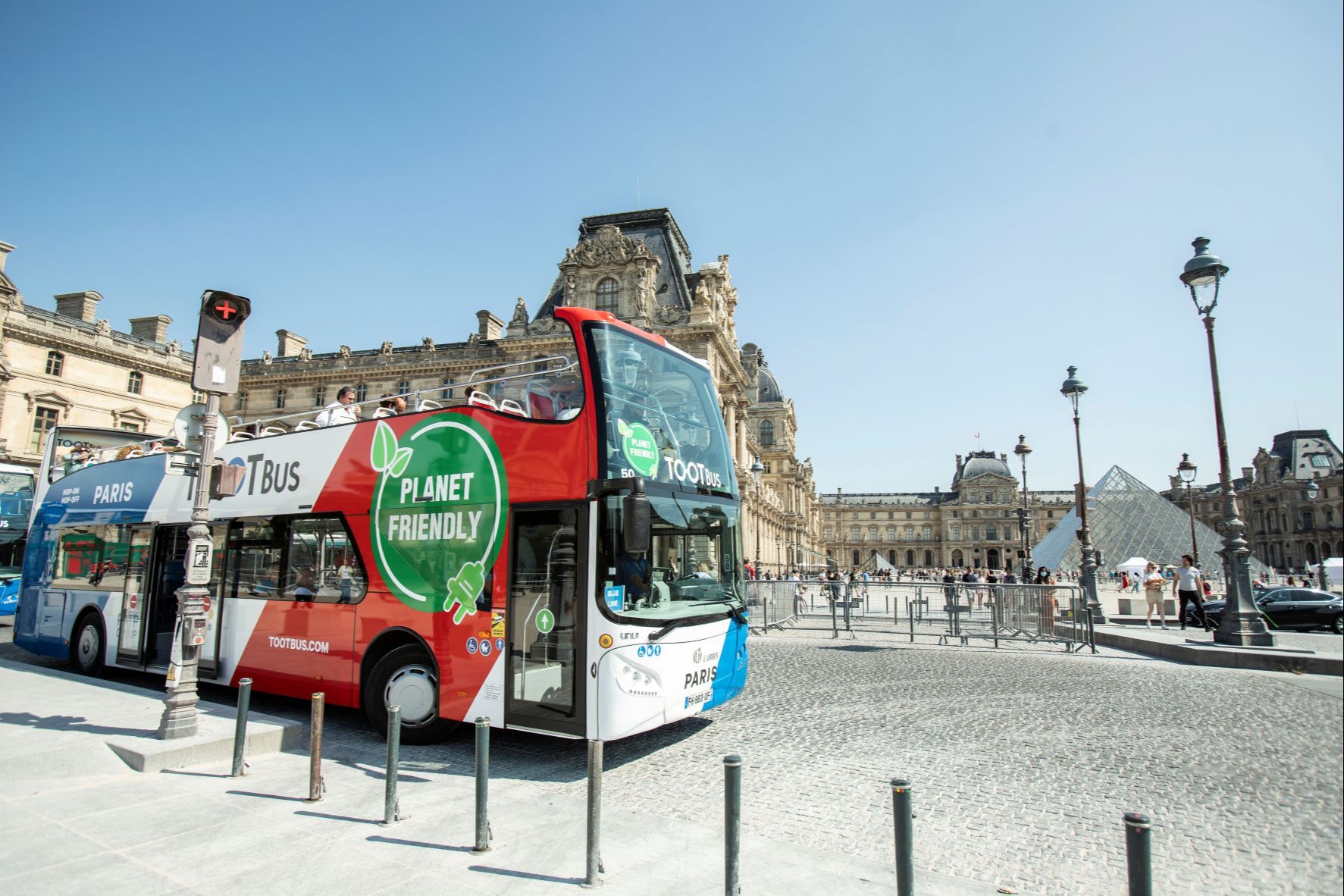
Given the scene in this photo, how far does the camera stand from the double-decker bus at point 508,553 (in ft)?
18.5

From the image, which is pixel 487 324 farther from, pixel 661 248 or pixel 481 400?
pixel 481 400

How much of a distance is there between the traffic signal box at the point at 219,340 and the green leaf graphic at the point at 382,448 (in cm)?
132

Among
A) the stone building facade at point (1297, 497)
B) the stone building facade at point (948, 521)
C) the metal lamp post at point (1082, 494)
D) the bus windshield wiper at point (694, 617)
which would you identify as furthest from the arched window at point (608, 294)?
the stone building facade at point (948, 521)

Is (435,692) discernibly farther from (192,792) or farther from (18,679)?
(18,679)

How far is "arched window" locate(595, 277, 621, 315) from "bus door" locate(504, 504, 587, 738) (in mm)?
34501

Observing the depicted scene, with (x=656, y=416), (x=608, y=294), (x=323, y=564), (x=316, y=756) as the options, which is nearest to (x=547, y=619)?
(x=316, y=756)

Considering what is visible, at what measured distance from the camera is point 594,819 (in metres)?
3.78

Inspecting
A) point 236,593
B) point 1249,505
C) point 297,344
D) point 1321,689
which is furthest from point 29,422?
point 1249,505

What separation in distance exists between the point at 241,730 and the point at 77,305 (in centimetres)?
A: 5144

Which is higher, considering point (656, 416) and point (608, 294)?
point (608, 294)

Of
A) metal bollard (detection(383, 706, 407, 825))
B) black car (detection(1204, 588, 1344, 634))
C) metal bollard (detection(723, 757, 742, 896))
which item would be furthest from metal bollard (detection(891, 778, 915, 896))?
black car (detection(1204, 588, 1344, 634))

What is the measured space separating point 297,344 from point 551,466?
180 feet

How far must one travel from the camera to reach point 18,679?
8.88 metres

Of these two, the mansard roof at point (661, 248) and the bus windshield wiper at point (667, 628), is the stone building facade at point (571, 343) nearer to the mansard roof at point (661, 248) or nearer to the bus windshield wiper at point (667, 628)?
the mansard roof at point (661, 248)
